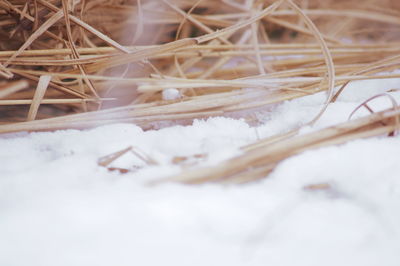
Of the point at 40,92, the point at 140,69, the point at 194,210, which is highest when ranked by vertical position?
the point at 140,69

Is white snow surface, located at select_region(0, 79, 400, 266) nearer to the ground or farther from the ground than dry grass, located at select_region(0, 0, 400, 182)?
nearer to the ground

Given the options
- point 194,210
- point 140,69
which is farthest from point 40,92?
point 194,210

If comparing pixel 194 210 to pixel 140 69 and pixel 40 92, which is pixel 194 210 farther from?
pixel 140 69

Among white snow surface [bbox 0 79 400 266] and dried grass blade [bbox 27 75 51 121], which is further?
dried grass blade [bbox 27 75 51 121]

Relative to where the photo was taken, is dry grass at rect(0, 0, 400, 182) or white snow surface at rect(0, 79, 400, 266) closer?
white snow surface at rect(0, 79, 400, 266)

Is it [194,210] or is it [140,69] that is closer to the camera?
[194,210]
